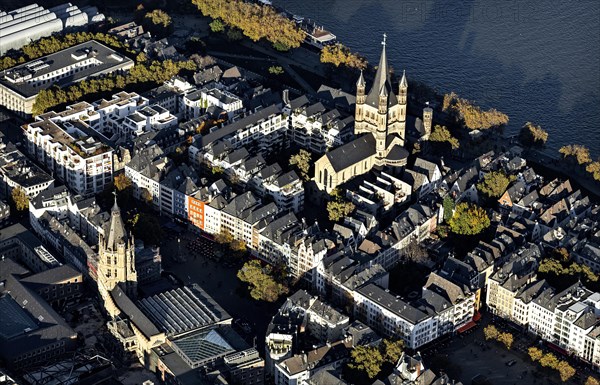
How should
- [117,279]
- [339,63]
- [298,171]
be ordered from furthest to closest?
1. [339,63]
2. [298,171]
3. [117,279]

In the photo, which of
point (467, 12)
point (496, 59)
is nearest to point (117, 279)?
point (496, 59)

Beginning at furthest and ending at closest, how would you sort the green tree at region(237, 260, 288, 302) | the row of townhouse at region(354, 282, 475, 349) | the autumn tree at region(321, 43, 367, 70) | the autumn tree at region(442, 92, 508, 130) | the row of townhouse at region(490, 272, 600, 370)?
the autumn tree at region(321, 43, 367, 70) → the autumn tree at region(442, 92, 508, 130) → the green tree at region(237, 260, 288, 302) → the row of townhouse at region(354, 282, 475, 349) → the row of townhouse at region(490, 272, 600, 370)

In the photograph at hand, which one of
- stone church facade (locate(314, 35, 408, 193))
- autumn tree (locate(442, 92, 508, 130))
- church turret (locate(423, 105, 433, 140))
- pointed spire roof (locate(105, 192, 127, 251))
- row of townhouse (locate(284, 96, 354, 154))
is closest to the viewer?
pointed spire roof (locate(105, 192, 127, 251))

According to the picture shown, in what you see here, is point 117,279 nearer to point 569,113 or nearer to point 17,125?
point 17,125

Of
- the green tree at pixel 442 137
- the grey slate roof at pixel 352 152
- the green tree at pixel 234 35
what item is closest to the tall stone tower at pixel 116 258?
the grey slate roof at pixel 352 152

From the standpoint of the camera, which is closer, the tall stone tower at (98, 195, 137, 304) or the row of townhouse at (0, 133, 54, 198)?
the tall stone tower at (98, 195, 137, 304)

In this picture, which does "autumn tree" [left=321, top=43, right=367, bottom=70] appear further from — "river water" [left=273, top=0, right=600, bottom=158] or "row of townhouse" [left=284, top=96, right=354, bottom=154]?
"row of townhouse" [left=284, top=96, right=354, bottom=154]

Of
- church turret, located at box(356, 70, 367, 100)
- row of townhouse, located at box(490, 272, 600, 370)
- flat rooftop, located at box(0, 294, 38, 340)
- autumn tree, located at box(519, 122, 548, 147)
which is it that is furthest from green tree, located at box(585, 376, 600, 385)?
flat rooftop, located at box(0, 294, 38, 340)

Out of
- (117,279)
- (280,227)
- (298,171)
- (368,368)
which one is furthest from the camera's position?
(298,171)
